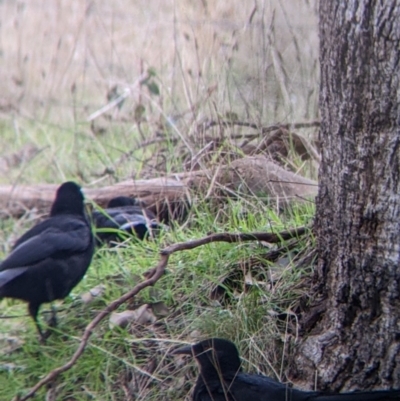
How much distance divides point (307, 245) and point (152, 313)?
2.75 feet

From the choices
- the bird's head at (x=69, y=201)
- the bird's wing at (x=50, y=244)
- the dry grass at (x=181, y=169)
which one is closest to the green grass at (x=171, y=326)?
the dry grass at (x=181, y=169)

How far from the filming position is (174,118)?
17.5ft

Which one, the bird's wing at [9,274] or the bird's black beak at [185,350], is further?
the bird's wing at [9,274]

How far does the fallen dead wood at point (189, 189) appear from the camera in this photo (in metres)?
4.55

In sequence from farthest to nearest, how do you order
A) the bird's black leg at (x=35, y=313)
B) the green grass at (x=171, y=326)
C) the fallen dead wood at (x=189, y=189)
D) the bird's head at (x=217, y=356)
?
1. the fallen dead wood at (x=189, y=189)
2. the bird's black leg at (x=35, y=313)
3. the green grass at (x=171, y=326)
4. the bird's head at (x=217, y=356)

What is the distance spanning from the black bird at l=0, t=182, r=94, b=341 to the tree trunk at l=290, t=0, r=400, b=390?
1505 millimetres

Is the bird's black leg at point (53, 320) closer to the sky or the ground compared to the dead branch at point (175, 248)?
closer to the ground

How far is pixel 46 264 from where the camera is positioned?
4250 mm

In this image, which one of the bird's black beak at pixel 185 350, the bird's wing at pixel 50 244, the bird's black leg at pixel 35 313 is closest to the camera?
the bird's black beak at pixel 185 350

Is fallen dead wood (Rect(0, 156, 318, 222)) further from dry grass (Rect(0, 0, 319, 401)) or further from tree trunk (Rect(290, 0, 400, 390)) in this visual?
tree trunk (Rect(290, 0, 400, 390))

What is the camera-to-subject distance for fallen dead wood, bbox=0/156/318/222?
14.9ft

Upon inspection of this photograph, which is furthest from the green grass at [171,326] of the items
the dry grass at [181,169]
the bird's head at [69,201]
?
the bird's head at [69,201]

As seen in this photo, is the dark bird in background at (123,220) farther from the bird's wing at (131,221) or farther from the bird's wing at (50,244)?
the bird's wing at (50,244)

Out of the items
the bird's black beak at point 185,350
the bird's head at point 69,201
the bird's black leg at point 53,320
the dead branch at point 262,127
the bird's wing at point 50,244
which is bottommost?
the bird's black leg at point 53,320
